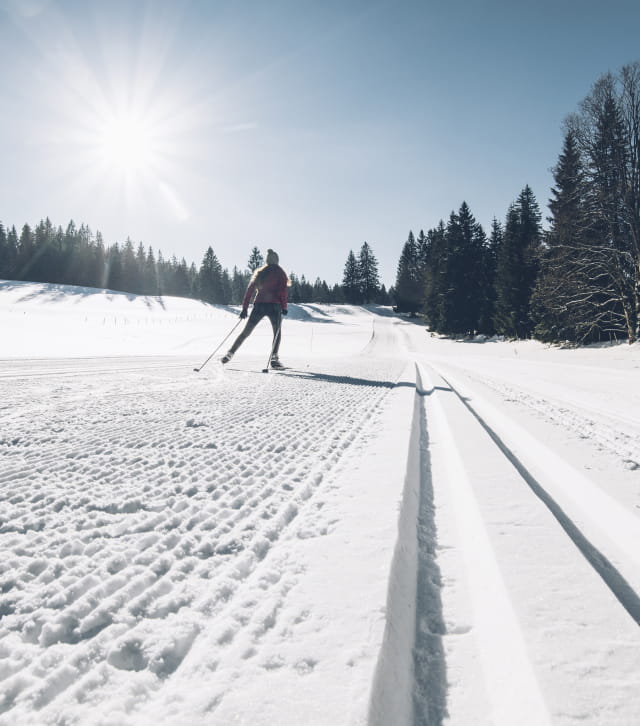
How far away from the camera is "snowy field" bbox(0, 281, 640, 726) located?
0.77 meters

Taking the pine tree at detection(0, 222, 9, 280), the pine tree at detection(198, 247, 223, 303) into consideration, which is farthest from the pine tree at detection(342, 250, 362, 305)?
the pine tree at detection(0, 222, 9, 280)

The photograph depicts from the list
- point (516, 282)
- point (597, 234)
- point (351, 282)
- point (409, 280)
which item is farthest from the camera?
point (351, 282)

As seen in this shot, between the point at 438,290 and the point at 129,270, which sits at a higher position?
the point at 129,270

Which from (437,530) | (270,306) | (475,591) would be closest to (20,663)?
(475,591)

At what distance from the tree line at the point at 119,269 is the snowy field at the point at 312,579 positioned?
180 feet

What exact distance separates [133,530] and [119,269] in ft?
261

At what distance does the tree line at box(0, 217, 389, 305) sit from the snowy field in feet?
180

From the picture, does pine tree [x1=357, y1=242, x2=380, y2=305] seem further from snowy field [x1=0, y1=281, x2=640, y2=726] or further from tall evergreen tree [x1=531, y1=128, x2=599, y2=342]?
snowy field [x1=0, y1=281, x2=640, y2=726]

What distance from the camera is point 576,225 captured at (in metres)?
16.2

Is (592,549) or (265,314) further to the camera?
(265,314)

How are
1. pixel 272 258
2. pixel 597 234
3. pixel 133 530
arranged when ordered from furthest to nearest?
pixel 597 234 → pixel 272 258 → pixel 133 530

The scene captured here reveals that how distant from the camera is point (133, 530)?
4.47ft

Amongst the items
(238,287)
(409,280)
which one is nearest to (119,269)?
(238,287)

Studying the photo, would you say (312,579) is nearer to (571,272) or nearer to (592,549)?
(592,549)
